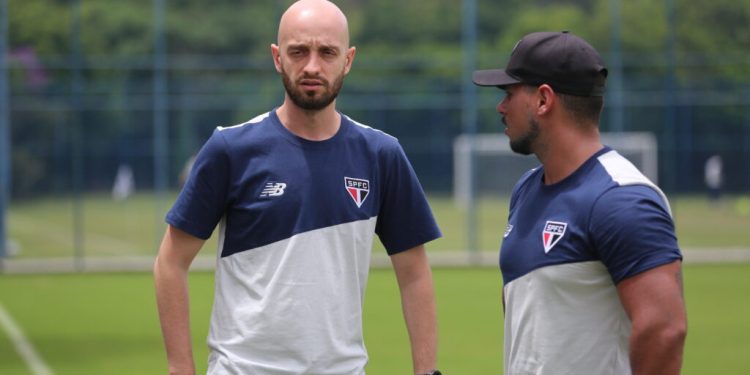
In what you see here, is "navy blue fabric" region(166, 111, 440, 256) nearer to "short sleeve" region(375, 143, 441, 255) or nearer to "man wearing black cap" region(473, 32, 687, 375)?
"short sleeve" region(375, 143, 441, 255)

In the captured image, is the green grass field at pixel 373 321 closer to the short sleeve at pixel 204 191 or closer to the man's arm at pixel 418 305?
the man's arm at pixel 418 305

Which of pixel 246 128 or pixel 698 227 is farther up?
pixel 246 128

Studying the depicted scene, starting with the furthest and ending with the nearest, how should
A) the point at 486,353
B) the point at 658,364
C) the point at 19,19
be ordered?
the point at 19,19 < the point at 486,353 < the point at 658,364

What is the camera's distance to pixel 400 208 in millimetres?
4492

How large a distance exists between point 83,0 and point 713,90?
72.6ft

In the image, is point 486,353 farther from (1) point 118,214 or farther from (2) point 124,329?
(1) point 118,214

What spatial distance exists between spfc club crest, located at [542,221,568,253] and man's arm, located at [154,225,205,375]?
3.94 ft

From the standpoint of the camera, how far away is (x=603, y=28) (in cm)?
3331

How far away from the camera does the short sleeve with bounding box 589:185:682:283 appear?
3.29 metres

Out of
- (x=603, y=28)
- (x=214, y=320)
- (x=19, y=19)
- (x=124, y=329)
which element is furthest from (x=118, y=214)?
(x=214, y=320)

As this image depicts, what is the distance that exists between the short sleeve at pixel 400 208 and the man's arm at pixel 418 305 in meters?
0.05

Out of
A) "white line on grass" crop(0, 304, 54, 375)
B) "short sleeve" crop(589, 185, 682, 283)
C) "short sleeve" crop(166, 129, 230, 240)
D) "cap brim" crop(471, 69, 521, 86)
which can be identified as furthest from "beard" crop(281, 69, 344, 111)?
"white line on grass" crop(0, 304, 54, 375)

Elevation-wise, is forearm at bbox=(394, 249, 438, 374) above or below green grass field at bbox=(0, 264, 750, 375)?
above

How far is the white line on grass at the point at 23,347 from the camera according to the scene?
11.6 m
